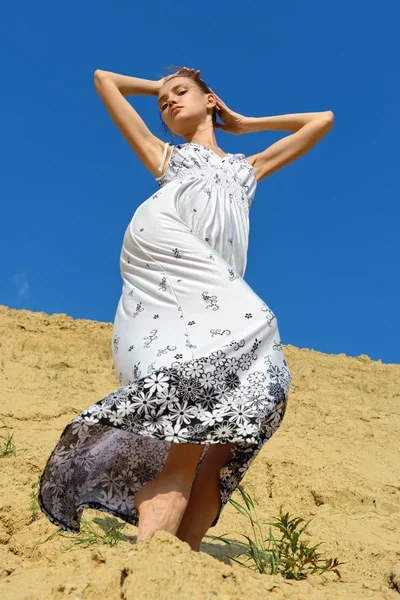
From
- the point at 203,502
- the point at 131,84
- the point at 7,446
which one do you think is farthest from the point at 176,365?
the point at 7,446

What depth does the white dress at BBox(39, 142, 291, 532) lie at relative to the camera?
67.8 inches

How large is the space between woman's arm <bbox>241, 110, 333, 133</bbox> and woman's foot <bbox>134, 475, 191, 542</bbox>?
1.79 m

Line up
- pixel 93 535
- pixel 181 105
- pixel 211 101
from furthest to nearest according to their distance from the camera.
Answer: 1. pixel 211 101
2. pixel 181 105
3. pixel 93 535

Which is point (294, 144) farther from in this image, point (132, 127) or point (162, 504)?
point (162, 504)

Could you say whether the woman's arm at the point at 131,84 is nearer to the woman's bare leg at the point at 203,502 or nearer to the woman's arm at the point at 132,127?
the woman's arm at the point at 132,127

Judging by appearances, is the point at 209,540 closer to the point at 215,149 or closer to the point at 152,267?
the point at 152,267

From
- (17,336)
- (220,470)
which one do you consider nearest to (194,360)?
(220,470)

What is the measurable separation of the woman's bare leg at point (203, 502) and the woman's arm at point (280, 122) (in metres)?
1.62

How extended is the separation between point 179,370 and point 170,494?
1.13 ft

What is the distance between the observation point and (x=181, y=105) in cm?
268

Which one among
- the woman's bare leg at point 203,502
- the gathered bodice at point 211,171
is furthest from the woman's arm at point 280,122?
the woman's bare leg at point 203,502

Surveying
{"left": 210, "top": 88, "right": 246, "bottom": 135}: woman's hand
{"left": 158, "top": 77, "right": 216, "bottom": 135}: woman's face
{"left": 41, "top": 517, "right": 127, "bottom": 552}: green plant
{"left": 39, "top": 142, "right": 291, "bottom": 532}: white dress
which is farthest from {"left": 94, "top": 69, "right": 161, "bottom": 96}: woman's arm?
{"left": 41, "top": 517, "right": 127, "bottom": 552}: green plant

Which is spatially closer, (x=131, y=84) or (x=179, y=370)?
(x=179, y=370)

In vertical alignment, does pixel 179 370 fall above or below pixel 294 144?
below
